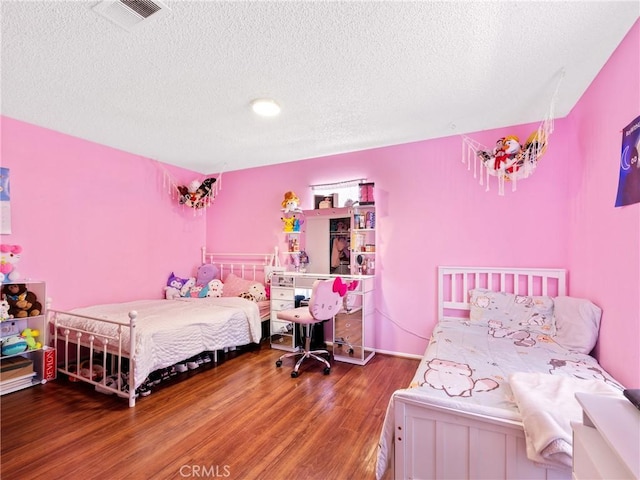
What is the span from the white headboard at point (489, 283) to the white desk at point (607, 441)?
2152 mm

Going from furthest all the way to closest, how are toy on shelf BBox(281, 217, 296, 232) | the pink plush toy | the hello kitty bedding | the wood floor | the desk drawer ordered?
1. toy on shelf BBox(281, 217, 296, 232)
2. the desk drawer
3. the pink plush toy
4. the wood floor
5. the hello kitty bedding

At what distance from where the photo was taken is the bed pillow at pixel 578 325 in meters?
2.04

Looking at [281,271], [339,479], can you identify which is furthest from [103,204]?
[339,479]

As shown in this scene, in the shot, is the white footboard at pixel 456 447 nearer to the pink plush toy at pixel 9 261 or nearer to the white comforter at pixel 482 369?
the white comforter at pixel 482 369

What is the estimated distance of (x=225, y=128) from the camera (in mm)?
2990

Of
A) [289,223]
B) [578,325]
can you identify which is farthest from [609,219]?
[289,223]

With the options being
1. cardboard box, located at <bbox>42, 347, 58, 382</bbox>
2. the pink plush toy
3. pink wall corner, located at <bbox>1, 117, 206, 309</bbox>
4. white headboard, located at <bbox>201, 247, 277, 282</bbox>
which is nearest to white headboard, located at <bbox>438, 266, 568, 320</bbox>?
white headboard, located at <bbox>201, 247, 277, 282</bbox>

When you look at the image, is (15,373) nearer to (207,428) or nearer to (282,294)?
(207,428)

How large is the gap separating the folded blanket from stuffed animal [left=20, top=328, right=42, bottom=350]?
3721 mm

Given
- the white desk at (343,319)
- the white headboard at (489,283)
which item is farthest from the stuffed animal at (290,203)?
the white headboard at (489,283)

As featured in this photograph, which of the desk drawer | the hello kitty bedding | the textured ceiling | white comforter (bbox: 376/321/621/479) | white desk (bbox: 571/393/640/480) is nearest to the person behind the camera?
white desk (bbox: 571/393/640/480)

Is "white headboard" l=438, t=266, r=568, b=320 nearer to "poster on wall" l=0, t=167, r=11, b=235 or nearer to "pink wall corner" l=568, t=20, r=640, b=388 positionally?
"pink wall corner" l=568, t=20, r=640, b=388

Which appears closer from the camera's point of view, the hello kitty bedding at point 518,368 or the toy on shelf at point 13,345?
the hello kitty bedding at point 518,368

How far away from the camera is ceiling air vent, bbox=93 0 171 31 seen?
4.76ft
